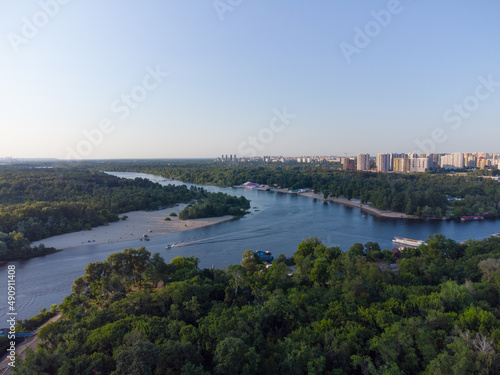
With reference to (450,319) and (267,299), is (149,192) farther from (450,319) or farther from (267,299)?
(450,319)

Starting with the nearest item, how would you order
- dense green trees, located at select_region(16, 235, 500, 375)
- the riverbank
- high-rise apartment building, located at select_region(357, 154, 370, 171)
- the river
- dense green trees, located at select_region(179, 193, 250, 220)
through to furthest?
dense green trees, located at select_region(16, 235, 500, 375) → the river → dense green trees, located at select_region(179, 193, 250, 220) → the riverbank → high-rise apartment building, located at select_region(357, 154, 370, 171)

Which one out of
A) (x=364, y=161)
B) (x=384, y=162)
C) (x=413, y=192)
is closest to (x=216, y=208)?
(x=413, y=192)

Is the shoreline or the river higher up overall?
the shoreline

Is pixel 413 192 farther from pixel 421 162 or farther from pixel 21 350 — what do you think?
pixel 421 162

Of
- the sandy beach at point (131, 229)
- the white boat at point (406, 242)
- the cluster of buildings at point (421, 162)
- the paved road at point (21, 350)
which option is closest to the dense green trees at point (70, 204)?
the sandy beach at point (131, 229)

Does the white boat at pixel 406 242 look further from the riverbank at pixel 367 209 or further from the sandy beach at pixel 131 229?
the sandy beach at pixel 131 229

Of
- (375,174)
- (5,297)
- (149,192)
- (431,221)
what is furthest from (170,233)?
(375,174)

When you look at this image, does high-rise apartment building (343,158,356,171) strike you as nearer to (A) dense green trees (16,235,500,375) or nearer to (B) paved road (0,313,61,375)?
(A) dense green trees (16,235,500,375)

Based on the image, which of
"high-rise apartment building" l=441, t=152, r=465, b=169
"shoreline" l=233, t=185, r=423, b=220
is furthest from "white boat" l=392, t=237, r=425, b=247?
"high-rise apartment building" l=441, t=152, r=465, b=169
